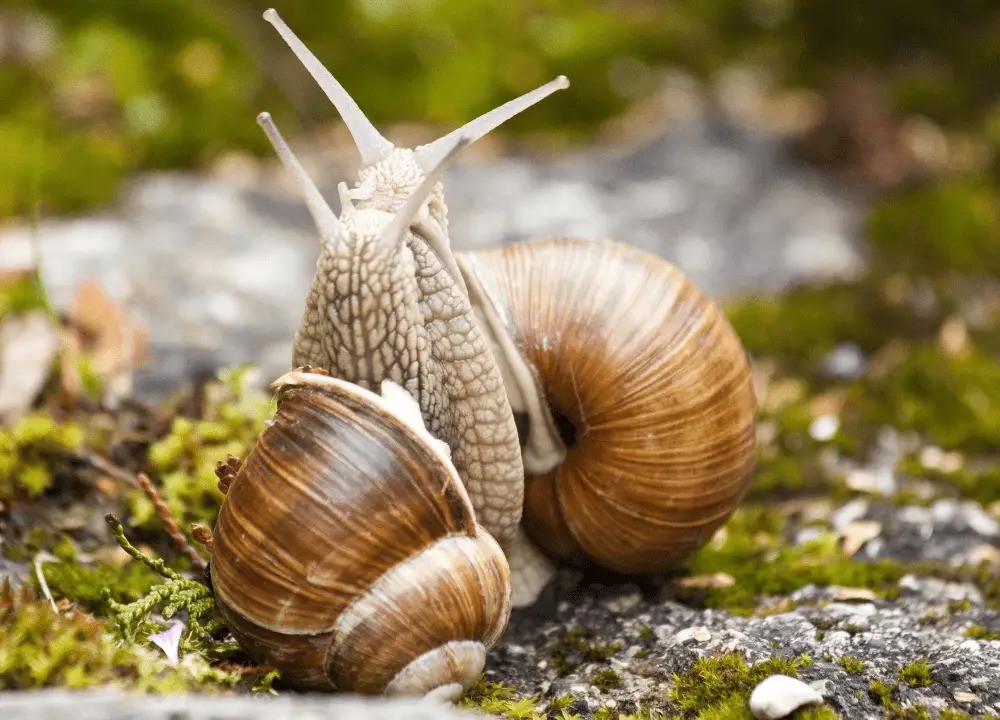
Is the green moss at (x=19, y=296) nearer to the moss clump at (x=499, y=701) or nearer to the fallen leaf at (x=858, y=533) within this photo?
the moss clump at (x=499, y=701)

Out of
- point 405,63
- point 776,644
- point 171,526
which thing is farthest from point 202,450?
point 405,63

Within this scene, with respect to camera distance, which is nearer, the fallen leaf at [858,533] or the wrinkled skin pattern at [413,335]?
the wrinkled skin pattern at [413,335]

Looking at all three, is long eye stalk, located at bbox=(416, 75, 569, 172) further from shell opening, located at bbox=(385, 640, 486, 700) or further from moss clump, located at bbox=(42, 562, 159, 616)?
moss clump, located at bbox=(42, 562, 159, 616)

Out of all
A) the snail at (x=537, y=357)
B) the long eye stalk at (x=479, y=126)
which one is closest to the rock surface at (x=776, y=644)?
the snail at (x=537, y=357)

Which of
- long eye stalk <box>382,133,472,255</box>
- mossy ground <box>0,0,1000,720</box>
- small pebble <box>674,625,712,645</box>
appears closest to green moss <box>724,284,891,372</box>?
mossy ground <box>0,0,1000,720</box>

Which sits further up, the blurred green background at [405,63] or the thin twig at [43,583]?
the blurred green background at [405,63]

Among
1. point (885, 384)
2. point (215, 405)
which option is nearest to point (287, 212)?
point (215, 405)

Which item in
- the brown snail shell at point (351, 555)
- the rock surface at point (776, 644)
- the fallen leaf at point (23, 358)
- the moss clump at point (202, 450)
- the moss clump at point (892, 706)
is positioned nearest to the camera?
the brown snail shell at point (351, 555)

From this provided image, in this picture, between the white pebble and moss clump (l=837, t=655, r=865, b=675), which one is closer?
the white pebble
